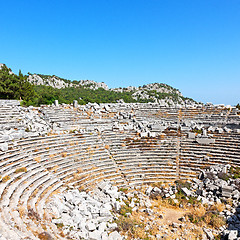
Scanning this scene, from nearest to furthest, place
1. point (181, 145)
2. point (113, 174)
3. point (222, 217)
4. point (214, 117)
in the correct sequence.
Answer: point (222, 217) < point (113, 174) < point (181, 145) < point (214, 117)

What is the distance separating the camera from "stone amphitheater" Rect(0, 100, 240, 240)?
877cm

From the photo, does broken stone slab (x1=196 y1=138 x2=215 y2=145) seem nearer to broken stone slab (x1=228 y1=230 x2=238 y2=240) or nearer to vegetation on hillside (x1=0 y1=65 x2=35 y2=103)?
broken stone slab (x1=228 y1=230 x2=238 y2=240)

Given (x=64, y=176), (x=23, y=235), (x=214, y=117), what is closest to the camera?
(x=23, y=235)

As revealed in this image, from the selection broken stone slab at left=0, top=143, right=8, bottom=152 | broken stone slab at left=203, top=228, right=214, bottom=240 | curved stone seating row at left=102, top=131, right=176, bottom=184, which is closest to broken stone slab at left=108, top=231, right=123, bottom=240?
broken stone slab at left=203, top=228, right=214, bottom=240

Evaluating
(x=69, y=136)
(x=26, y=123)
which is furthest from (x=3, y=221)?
(x=26, y=123)

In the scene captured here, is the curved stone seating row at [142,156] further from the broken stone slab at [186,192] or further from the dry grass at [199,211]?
the dry grass at [199,211]

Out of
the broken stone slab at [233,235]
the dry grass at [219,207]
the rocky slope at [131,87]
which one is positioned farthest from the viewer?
the rocky slope at [131,87]

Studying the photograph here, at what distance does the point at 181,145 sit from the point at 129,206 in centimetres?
935

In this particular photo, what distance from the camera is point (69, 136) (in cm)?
1695

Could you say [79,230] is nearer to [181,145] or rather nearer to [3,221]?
[3,221]

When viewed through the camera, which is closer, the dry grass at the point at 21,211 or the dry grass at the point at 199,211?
the dry grass at the point at 21,211

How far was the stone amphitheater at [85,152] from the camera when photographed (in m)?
8.77

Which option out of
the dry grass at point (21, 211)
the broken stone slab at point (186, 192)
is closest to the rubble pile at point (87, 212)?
the dry grass at point (21, 211)

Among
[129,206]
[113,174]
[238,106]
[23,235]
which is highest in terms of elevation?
[238,106]
